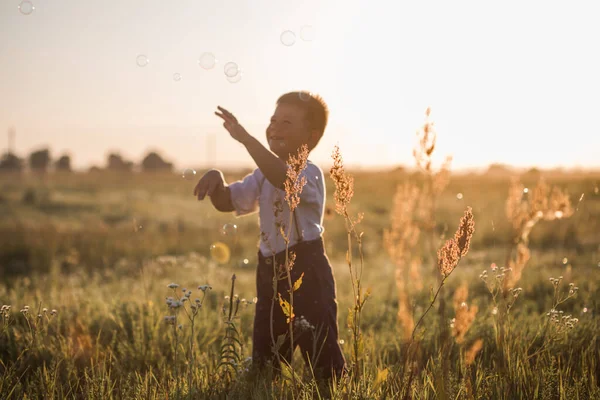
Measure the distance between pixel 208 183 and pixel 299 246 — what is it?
0.75 metres

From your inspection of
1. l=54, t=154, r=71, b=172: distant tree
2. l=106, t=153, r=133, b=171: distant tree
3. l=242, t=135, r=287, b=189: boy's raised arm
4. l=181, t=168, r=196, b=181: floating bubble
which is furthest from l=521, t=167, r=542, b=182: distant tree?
l=54, t=154, r=71, b=172: distant tree

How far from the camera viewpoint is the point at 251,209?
12.5ft

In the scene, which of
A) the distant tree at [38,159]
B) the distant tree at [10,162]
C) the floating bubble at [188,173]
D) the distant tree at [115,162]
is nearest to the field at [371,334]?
the floating bubble at [188,173]

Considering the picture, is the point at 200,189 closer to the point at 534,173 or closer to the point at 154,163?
the point at 534,173

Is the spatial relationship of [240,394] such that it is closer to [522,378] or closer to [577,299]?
[522,378]

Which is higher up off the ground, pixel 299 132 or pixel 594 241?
pixel 299 132

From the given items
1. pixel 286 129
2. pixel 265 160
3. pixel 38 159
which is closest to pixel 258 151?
pixel 265 160

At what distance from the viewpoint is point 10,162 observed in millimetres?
119438

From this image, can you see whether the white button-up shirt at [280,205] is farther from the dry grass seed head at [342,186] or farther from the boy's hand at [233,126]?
the dry grass seed head at [342,186]

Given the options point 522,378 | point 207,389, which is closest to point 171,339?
point 207,389

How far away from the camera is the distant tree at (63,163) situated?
136 metres

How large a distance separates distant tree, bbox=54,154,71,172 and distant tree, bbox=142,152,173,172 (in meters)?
21.2

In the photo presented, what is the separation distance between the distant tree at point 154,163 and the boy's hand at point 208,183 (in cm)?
13329

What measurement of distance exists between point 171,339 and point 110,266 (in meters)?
9.16
